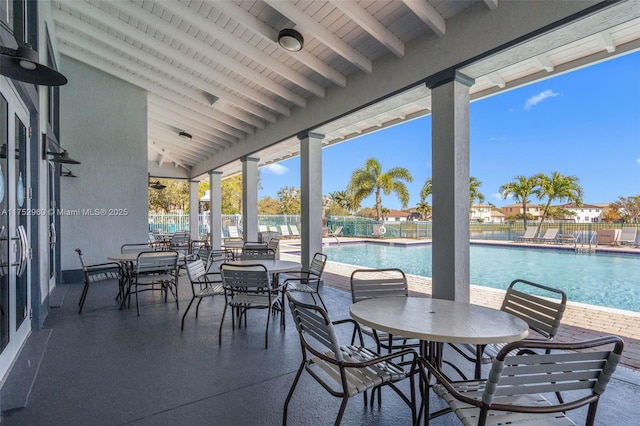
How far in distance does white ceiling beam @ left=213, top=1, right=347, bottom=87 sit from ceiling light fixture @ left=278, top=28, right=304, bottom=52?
1.04 ft

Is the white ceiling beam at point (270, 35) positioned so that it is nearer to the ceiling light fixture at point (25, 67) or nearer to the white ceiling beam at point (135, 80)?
the ceiling light fixture at point (25, 67)

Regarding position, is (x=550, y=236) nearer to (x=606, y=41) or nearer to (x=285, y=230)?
(x=285, y=230)

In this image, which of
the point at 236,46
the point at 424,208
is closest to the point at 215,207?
the point at 236,46

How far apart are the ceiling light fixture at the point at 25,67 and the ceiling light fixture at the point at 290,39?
2387mm

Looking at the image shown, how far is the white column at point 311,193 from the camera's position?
6.09 m

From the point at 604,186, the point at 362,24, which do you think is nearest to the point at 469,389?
the point at 362,24

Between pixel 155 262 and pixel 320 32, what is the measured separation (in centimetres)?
343

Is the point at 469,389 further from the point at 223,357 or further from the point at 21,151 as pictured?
the point at 21,151

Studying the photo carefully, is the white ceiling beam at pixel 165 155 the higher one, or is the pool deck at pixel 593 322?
the white ceiling beam at pixel 165 155

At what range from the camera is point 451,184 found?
353 cm

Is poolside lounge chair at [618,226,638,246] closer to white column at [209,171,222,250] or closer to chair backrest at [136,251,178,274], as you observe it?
white column at [209,171,222,250]

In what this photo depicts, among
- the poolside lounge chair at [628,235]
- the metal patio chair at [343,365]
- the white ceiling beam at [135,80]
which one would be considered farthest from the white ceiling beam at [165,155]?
the poolside lounge chair at [628,235]

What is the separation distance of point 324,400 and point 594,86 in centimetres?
3385

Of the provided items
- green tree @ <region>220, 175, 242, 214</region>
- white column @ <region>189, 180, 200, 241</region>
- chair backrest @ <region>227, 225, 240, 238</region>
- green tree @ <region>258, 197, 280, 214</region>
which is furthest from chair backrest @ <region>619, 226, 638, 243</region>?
green tree @ <region>258, 197, 280, 214</region>
